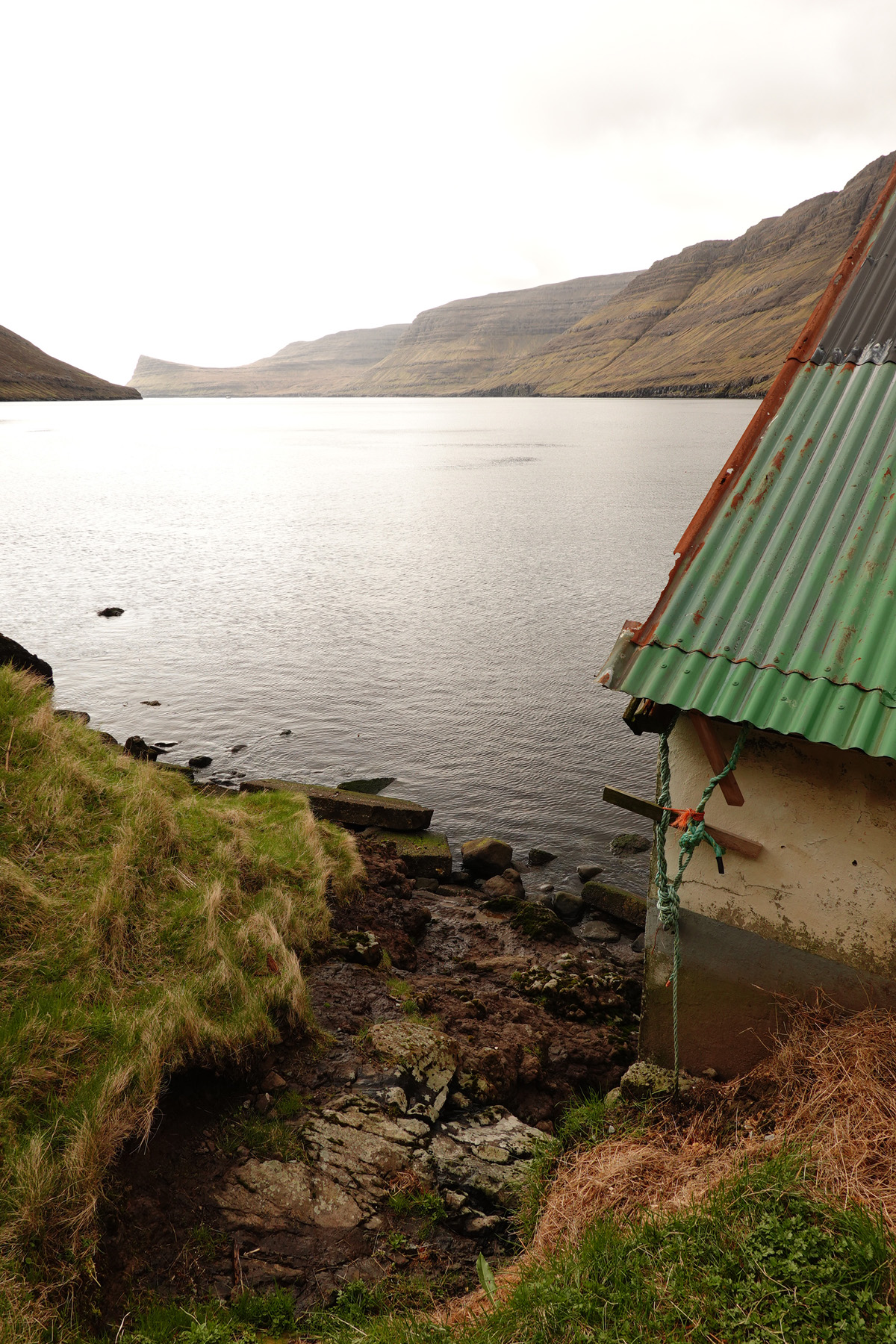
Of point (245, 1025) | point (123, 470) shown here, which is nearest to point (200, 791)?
point (245, 1025)

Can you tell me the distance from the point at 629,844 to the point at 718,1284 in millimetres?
10525

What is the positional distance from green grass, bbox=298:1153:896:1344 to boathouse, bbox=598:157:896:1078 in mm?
1388

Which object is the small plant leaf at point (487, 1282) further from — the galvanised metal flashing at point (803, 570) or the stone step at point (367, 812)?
the stone step at point (367, 812)

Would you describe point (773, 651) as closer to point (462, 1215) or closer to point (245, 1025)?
point (462, 1215)

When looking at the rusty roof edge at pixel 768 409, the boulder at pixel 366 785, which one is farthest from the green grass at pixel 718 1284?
the boulder at pixel 366 785

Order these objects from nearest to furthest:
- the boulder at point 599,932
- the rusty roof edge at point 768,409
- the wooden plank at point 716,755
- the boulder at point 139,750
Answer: the wooden plank at point 716,755 → the rusty roof edge at point 768,409 → the boulder at point 599,932 → the boulder at point 139,750

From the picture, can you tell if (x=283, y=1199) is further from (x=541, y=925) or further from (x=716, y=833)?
(x=541, y=925)

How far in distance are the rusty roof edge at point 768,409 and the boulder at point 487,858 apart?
8.00 metres

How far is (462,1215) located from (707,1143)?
1723 millimetres

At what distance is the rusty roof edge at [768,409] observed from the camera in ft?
18.1

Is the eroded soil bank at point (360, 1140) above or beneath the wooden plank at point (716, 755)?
beneath

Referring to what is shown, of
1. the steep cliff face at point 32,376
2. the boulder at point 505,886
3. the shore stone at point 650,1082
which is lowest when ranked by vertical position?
the boulder at point 505,886

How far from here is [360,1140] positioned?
589cm

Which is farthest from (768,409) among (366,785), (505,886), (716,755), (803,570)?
(366,785)
